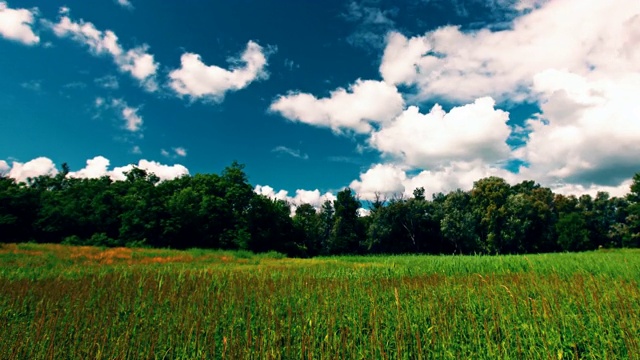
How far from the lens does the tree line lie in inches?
1715

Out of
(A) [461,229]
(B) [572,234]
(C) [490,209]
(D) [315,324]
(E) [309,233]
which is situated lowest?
(D) [315,324]

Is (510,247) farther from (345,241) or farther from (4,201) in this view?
(4,201)

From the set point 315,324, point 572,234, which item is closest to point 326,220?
point 572,234

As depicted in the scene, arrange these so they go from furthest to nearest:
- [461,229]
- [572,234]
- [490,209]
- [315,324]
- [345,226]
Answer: [345,226] < [572,234] < [461,229] < [490,209] < [315,324]

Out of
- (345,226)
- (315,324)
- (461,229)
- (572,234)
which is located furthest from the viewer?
(345,226)

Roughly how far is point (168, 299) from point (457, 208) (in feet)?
194

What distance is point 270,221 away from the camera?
54062 mm

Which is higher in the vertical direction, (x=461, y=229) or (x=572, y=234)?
(x=461, y=229)

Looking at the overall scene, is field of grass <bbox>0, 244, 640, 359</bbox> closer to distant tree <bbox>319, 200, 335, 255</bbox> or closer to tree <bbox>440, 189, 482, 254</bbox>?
tree <bbox>440, 189, 482, 254</bbox>

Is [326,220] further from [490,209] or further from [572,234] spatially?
[572,234]

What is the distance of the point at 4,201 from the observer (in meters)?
42.1

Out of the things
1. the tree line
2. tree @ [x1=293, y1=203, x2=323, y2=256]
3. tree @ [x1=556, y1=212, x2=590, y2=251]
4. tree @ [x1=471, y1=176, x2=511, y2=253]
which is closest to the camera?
the tree line

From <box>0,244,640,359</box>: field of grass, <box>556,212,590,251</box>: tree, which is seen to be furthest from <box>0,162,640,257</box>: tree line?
<box>0,244,640,359</box>: field of grass

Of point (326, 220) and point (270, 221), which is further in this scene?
point (326, 220)
